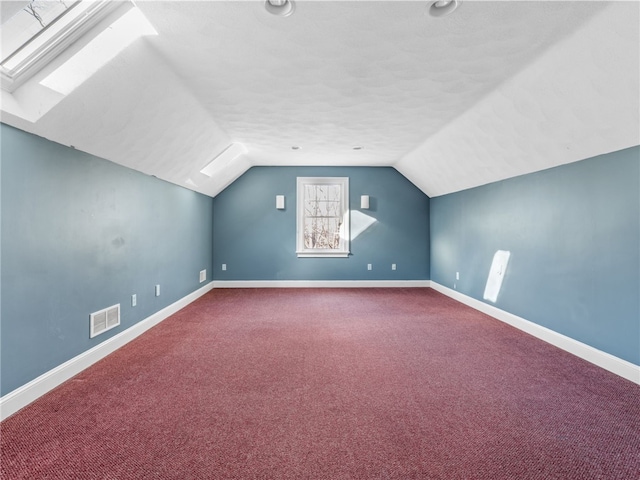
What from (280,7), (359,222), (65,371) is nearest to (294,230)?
(359,222)

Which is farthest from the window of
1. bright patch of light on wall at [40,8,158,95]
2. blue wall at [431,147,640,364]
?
bright patch of light on wall at [40,8,158,95]

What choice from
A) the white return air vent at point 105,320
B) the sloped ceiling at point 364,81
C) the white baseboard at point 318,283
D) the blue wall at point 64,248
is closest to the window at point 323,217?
the white baseboard at point 318,283

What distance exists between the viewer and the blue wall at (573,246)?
2.29 m

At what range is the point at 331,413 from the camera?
1804 mm

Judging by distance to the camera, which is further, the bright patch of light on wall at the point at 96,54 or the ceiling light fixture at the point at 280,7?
the bright patch of light on wall at the point at 96,54

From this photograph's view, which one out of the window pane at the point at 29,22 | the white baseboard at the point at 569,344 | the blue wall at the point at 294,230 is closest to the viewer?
the window pane at the point at 29,22

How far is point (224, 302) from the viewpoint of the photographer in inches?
179

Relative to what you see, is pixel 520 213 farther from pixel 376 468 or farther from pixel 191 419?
pixel 191 419

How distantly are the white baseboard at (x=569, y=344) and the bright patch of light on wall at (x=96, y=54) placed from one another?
13.3 ft

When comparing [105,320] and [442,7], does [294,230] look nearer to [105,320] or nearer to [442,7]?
[105,320]

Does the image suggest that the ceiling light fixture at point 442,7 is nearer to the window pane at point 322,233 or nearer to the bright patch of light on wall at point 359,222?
the bright patch of light on wall at point 359,222

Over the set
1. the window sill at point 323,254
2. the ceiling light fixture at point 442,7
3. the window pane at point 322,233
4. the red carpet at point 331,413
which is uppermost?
the ceiling light fixture at point 442,7

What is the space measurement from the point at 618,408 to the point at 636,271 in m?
1.02

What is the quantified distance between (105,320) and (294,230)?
3505 millimetres
